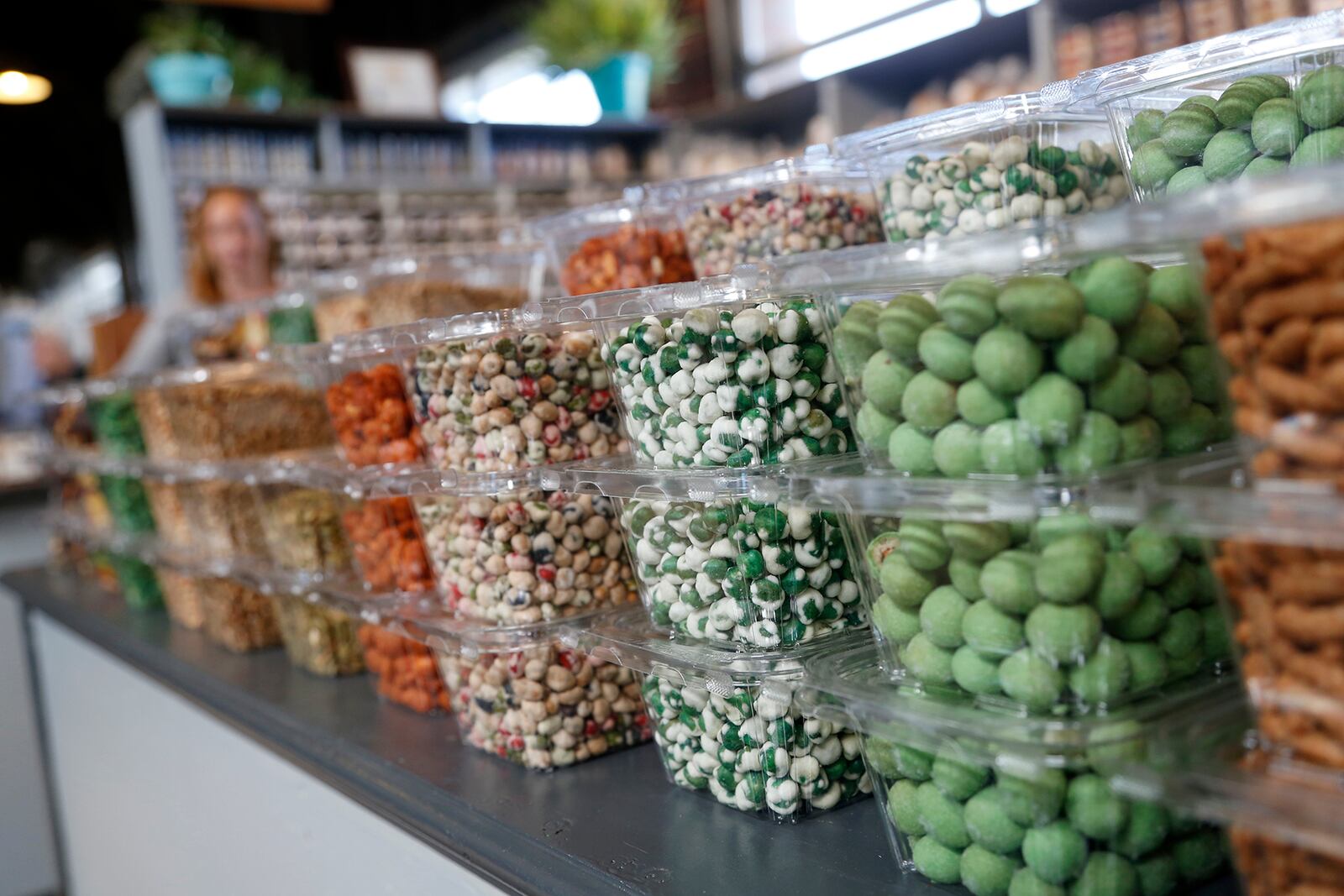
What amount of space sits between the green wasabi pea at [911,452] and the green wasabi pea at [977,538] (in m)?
0.05

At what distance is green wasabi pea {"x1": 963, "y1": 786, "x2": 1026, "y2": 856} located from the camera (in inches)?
30.0

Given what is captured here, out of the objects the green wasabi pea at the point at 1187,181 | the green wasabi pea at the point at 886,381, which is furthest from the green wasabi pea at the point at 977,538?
the green wasabi pea at the point at 1187,181

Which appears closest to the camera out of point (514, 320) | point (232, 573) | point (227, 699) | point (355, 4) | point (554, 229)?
point (514, 320)

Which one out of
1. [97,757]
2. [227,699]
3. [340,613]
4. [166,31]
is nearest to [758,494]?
[340,613]

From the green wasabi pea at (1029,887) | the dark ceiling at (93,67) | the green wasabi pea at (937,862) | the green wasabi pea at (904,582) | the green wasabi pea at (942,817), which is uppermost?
the dark ceiling at (93,67)

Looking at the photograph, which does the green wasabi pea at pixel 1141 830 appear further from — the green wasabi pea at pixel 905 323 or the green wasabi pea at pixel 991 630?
the green wasabi pea at pixel 905 323

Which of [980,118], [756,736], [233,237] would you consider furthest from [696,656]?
[233,237]

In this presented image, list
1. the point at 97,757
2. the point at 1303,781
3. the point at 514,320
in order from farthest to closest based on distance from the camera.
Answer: the point at 97,757 < the point at 514,320 < the point at 1303,781

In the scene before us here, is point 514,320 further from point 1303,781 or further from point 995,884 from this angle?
point 1303,781

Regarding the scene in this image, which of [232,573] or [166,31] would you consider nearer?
[232,573]

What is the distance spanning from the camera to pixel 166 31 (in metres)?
4.86

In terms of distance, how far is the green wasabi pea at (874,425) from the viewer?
84 centimetres

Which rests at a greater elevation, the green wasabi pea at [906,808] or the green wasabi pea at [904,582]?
the green wasabi pea at [904,582]

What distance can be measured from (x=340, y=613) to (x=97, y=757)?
1129 millimetres
